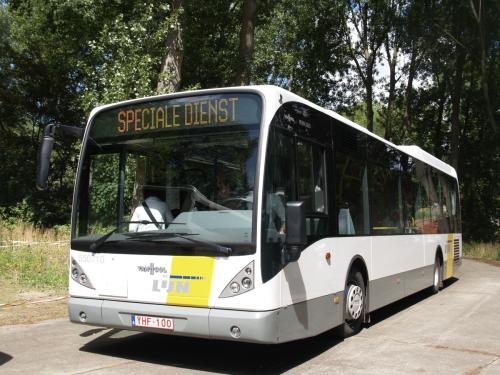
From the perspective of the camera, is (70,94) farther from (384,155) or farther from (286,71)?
(384,155)

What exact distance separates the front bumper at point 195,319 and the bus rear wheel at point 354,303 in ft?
7.16

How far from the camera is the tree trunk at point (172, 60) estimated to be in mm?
14078

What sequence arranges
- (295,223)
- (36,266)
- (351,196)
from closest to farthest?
(295,223), (351,196), (36,266)

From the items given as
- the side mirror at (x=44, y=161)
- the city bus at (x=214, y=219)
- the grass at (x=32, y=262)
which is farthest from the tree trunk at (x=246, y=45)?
the side mirror at (x=44, y=161)

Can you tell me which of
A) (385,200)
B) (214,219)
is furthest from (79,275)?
(385,200)

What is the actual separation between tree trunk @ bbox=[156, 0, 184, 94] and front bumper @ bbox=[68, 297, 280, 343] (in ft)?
27.5

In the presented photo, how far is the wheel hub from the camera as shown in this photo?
753 cm

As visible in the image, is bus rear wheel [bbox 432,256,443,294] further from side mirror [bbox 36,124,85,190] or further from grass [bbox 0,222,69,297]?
side mirror [bbox 36,124,85,190]

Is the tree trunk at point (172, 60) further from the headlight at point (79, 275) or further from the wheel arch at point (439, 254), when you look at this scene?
the headlight at point (79, 275)

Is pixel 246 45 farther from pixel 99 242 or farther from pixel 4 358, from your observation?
pixel 4 358

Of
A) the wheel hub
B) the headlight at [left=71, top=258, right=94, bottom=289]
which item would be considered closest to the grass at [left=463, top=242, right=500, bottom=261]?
the wheel hub

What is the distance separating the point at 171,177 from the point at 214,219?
32.7 inches

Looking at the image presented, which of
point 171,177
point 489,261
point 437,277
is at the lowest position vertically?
point 489,261

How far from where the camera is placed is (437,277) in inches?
501
